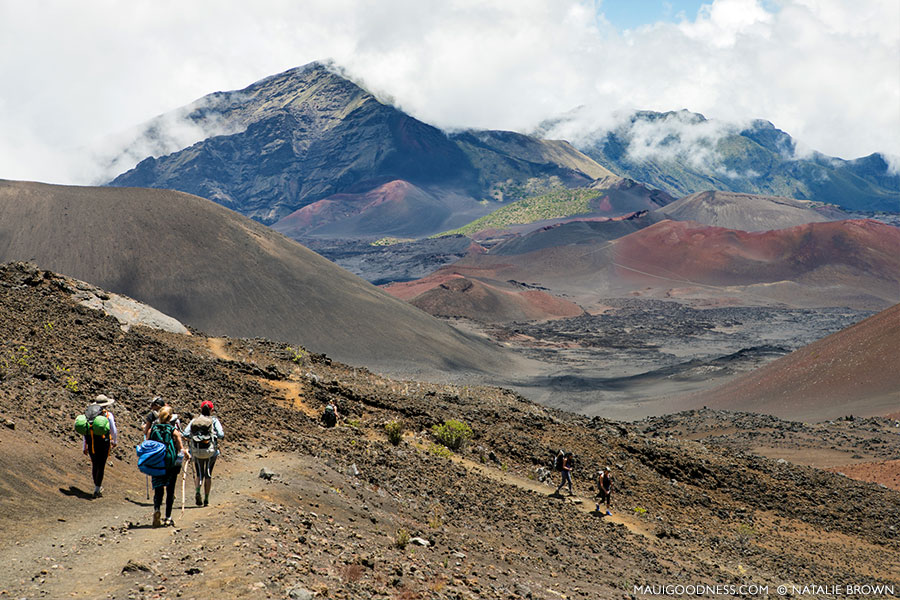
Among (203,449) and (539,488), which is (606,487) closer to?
(539,488)

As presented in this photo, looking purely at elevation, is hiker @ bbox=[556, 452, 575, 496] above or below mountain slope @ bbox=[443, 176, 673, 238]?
below

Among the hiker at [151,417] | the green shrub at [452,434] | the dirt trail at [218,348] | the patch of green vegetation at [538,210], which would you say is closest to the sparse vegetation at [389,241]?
the patch of green vegetation at [538,210]

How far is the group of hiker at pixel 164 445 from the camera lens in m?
7.55

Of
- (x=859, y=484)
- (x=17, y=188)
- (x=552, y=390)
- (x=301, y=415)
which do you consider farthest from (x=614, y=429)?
(x=17, y=188)

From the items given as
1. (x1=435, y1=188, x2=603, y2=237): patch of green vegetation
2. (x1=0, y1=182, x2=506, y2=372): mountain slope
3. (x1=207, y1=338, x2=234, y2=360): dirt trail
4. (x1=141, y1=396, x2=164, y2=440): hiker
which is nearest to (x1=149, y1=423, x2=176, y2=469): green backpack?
(x1=141, y1=396, x2=164, y2=440): hiker

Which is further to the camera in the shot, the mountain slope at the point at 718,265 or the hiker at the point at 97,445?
the mountain slope at the point at 718,265

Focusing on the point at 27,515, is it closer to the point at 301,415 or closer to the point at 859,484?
the point at 301,415

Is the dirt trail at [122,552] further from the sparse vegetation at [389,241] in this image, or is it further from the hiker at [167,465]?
the sparse vegetation at [389,241]

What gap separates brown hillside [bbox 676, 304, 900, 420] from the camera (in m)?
30.8

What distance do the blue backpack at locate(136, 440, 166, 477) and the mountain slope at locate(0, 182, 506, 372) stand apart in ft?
115

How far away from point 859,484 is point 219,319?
3465 cm

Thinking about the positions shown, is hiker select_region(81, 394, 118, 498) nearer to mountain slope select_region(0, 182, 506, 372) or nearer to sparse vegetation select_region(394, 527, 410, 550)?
sparse vegetation select_region(394, 527, 410, 550)

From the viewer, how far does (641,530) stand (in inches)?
490

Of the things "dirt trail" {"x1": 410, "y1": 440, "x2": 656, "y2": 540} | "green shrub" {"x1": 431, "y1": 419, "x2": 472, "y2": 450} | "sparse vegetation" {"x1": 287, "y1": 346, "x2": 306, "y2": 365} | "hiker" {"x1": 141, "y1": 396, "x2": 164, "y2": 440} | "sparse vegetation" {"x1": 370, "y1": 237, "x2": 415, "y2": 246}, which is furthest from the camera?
"sparse vegetation" {"x1": 370, "y1": 237, "x2": 415, "y2": 246}
